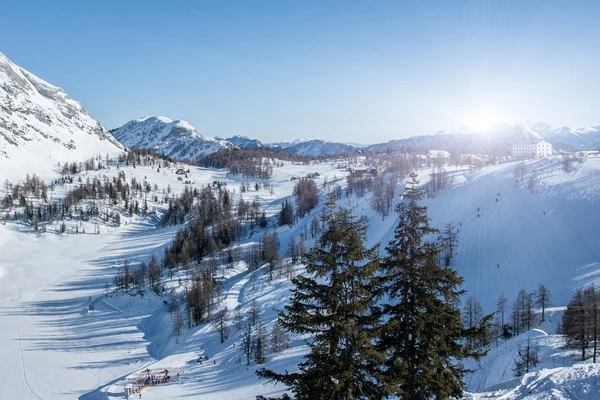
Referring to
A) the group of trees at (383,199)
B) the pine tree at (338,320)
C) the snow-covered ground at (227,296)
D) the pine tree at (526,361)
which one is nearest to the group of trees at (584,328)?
the snow-covered ground at (227,296)

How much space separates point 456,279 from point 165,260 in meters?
118

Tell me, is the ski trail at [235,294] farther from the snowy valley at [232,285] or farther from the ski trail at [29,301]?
the ski trail at [29,301]

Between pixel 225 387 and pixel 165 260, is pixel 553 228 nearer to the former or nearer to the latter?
pixel 225 387

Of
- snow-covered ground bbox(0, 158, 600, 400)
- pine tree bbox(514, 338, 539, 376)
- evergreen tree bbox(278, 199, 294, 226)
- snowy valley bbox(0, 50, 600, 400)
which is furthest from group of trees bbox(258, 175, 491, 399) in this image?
evergreen tree bbox(278, 199, 294, 226)

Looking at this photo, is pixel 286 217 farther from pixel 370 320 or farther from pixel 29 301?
pixel 370 320

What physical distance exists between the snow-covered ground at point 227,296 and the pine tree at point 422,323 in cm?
1180

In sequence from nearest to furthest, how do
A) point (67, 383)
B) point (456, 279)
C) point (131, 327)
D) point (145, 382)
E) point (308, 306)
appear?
point (308, 306), point (456, 279), point (145, 382), point (67, 383), point (131, 327)

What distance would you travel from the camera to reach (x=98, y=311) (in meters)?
86.6

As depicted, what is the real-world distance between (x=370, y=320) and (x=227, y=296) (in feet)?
265

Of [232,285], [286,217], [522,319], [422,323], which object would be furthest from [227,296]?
[422,323]

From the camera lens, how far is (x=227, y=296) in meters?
88.0

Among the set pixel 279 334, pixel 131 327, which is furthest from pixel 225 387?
pixel 131 327

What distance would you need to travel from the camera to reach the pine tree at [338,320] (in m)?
11.7

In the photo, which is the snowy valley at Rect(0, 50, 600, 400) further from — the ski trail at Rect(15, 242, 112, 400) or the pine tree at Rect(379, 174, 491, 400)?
the pine tree at Rect(379, 174, 491, 400)
